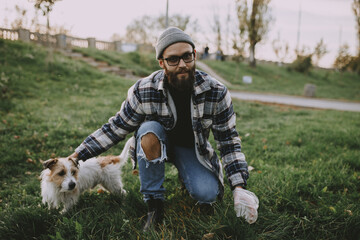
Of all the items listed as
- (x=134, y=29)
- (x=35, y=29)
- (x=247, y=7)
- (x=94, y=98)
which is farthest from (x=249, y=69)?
(x=134, y=29)

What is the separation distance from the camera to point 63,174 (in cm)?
260

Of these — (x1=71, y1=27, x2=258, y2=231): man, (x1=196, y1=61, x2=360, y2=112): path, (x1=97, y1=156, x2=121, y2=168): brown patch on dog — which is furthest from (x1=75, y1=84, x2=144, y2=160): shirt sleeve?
(x1=196, y1=61, x2=360, y2=112): path

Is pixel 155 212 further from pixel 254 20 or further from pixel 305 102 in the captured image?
pixel 254 20

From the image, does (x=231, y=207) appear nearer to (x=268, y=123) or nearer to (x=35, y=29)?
(x=268, y=123)

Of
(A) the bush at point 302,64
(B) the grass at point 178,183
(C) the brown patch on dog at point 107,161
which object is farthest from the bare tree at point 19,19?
(A) the bush at point 302,64

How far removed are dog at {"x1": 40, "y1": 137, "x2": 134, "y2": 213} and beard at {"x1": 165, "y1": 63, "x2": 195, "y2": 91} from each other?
0.74m

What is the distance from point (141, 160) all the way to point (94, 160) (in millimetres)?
945

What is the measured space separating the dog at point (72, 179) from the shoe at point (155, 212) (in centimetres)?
66

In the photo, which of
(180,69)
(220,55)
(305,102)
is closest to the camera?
(180,69)

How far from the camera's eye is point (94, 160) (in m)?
3.07

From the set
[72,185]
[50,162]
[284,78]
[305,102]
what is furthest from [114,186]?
[284,78]

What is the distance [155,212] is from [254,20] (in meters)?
20.1

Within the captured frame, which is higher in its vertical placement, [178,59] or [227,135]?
[178,59]

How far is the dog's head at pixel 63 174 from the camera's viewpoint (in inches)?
101
